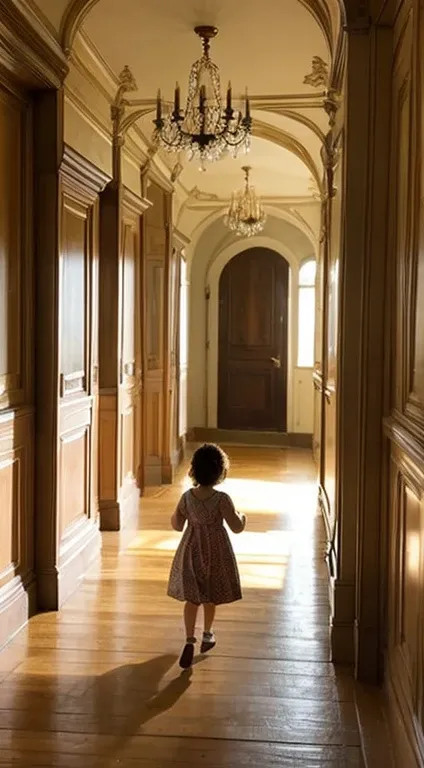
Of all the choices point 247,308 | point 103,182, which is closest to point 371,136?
point 103,182

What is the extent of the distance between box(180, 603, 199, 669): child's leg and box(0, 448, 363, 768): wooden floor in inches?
1.7

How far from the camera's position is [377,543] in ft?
9.72

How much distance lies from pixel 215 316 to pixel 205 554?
704 centimetres

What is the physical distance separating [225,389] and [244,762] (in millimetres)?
7912

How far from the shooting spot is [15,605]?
11.4 ft

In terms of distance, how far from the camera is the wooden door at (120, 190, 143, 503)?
216 inches

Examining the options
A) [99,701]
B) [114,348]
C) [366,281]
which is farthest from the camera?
[114,348]

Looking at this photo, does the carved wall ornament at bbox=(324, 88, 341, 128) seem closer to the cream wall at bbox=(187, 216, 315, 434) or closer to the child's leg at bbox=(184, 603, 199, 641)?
the child's leg at bbox=(184, 603, 199, 641)

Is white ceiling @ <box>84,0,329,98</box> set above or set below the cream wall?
above

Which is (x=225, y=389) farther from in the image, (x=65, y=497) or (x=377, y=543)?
(x=377, y=543)

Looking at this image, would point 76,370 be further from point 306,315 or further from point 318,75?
point 306,315

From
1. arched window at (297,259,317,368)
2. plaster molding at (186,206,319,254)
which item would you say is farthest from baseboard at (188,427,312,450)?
plaster molding at (186,206,319,254)

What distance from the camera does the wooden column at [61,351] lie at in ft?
12.2

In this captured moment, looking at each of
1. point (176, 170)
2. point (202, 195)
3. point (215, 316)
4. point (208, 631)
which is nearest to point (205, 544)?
point (208, 631)
